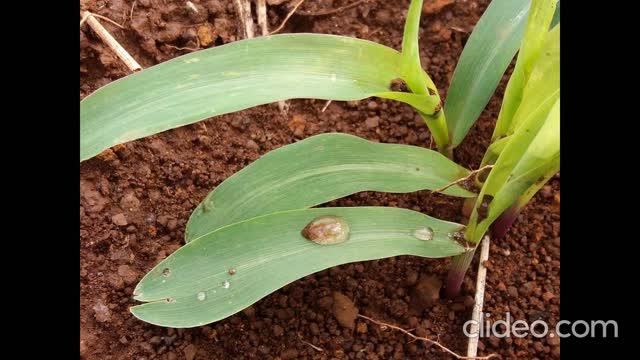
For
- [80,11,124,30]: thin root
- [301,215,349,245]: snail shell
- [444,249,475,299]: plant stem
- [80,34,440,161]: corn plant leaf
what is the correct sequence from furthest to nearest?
1. [80,11,124,30]: thin root
2. [444,249,475,299]: plant stem
3. [301,215,349,245]: snail shell
4. [80,34,440,161]: corn plant leaf

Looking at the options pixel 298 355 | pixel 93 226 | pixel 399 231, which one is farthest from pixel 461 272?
Result: pixel 93 226

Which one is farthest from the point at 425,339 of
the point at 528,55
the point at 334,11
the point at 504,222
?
the point at 334,11

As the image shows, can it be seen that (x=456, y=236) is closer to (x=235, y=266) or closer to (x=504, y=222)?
(x=504, y=222)

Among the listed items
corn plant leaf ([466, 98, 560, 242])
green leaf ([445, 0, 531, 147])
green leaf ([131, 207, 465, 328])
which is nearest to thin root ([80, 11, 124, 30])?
green leaf ([131, 207, 465, 328])

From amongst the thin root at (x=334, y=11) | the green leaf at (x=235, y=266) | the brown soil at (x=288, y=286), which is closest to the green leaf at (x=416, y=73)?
the brown soil at (x=288, y=286)

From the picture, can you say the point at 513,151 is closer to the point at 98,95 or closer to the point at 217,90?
the point at 217,90

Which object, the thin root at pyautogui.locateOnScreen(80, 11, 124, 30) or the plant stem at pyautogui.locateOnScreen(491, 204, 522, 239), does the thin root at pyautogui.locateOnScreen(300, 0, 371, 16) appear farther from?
the plant stem at pyautogui.locateOnScreen(491, 204, 522, 239)
